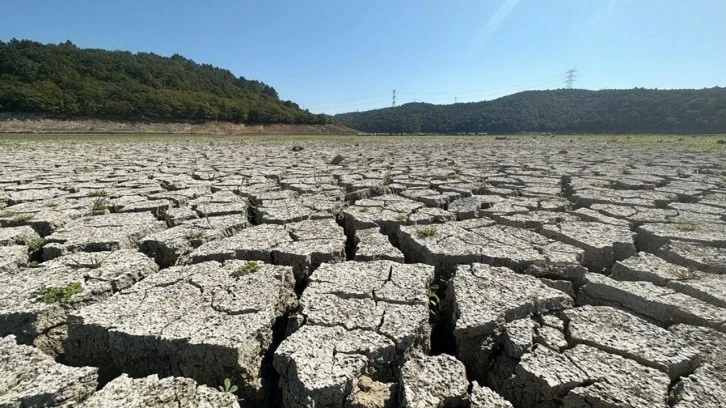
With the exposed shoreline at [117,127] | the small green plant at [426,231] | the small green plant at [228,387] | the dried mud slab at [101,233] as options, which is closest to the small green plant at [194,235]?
the dried mud slab at [101,233]

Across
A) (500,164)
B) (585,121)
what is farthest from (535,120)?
(500,164)

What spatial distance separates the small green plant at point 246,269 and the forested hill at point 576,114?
135ft

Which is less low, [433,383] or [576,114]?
[576,114]

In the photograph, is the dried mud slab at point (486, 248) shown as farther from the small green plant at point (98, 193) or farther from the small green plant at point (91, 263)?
the small green plant at point (98, 193)

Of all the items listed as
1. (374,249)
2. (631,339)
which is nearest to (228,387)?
(374,249)

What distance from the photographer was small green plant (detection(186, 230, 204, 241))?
265cm

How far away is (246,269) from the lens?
2.07m

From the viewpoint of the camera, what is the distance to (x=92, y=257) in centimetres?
226

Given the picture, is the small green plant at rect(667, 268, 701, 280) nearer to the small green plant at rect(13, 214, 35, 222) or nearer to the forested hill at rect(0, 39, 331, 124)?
the small green plant at rect(13, 214, 35, 222)

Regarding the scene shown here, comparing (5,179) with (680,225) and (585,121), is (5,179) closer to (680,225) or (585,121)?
(680,225)

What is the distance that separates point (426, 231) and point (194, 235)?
1.75 m

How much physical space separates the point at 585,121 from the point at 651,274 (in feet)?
165

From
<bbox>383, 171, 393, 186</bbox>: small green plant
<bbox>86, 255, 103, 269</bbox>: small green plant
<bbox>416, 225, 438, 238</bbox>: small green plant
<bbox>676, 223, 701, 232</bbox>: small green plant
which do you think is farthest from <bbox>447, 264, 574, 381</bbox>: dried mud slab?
<bbox>383, 171, 393, 186</bbox>: small green plant

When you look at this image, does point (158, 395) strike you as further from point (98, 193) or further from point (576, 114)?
point (576, 114)
